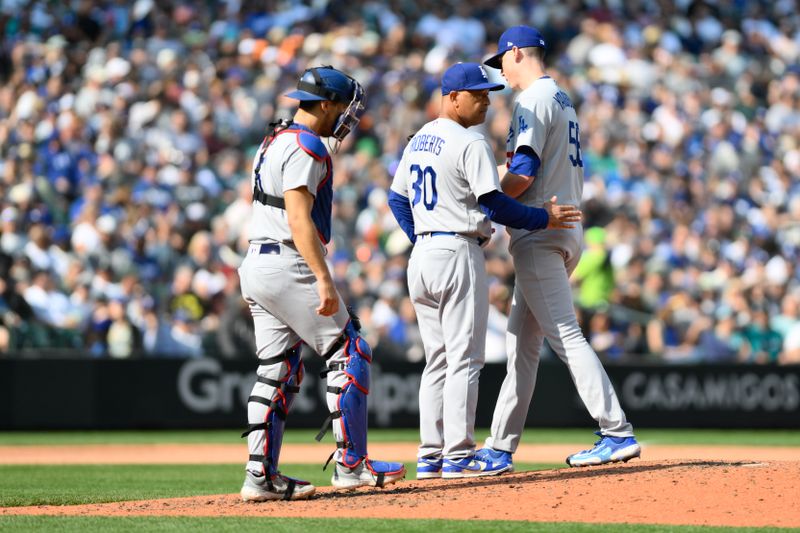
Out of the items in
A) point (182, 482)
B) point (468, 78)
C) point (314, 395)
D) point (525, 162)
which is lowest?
point (182, 482)

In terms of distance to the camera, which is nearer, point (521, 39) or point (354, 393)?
point (354, 393)

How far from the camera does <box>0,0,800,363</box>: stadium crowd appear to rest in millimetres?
15531

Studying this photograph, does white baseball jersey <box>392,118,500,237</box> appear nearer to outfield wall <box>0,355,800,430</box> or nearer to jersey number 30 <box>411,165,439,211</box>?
jersey number 30 <box>411,165,439,211</box>

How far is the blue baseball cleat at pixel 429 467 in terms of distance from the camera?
748 cm

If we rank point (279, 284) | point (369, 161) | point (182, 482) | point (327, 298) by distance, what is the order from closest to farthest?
1. point (327, 298)
2. point (279, 284)
3. point (182, 482)
4. point (369, 161)

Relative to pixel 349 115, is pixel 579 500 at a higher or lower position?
lower

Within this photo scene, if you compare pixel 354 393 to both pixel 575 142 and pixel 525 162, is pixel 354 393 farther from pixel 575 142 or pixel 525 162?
pixel 575 142

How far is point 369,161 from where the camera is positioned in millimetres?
18609

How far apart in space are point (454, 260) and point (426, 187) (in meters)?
0.44

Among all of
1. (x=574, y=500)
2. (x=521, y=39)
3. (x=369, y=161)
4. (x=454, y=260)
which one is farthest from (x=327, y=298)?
(x=369, y=161)

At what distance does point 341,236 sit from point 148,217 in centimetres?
255

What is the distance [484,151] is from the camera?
7.06 metres

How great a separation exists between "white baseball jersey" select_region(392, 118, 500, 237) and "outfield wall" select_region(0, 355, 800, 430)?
807 centimetres

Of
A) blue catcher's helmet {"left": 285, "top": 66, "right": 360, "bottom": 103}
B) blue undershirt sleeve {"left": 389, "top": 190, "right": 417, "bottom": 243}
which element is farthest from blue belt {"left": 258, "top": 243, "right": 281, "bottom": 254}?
blue undershirt sleeve {"left": 389, "top": 190, "right": 417, "bottom": 243}
